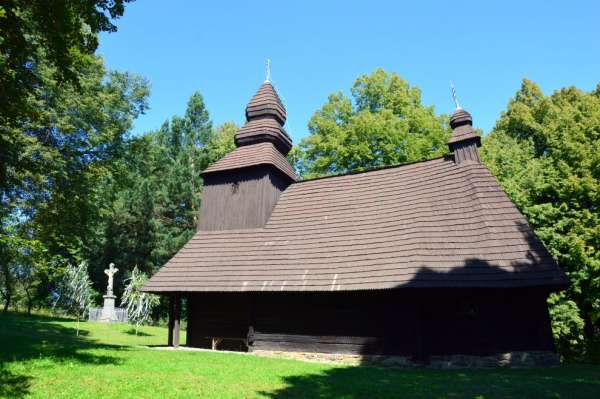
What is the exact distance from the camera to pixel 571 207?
17766 millimetres

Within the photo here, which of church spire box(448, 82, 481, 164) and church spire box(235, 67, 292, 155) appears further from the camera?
church spire box(235, 67, 292, 155)

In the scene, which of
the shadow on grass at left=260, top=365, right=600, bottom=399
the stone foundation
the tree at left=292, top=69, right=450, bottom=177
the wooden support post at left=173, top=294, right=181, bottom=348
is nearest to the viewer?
the shadow on grass at left=260, top=365, right=600, bottom=399

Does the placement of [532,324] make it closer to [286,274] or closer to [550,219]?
[286,274]

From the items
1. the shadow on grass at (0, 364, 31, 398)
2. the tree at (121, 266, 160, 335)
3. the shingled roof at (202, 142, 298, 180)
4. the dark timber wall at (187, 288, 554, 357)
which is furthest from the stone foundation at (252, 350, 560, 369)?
the tree at (121, 266, 160, 335)

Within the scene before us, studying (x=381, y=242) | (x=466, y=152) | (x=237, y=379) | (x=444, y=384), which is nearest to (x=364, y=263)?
(x=381, y=242)

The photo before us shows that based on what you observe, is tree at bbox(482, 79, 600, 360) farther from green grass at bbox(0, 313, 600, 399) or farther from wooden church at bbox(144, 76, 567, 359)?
green grass at bbox(0, 313, 600, 399)

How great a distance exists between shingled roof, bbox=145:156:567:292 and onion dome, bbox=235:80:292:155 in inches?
102

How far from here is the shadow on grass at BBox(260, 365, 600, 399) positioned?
695cm

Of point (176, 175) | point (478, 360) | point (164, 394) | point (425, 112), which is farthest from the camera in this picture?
point (176, 175)

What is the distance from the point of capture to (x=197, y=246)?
16094mm

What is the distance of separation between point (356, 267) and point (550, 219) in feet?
33.9

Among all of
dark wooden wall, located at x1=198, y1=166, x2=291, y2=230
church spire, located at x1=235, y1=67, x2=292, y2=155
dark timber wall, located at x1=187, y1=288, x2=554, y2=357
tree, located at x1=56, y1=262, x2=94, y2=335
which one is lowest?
dark timber wall, located at x1=187, y1=288, x2=554, y2=357

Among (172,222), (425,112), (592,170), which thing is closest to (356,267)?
(592,170)

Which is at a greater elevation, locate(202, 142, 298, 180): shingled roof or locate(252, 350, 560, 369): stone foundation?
locate(202, 142, 298, 180): shingled roof
